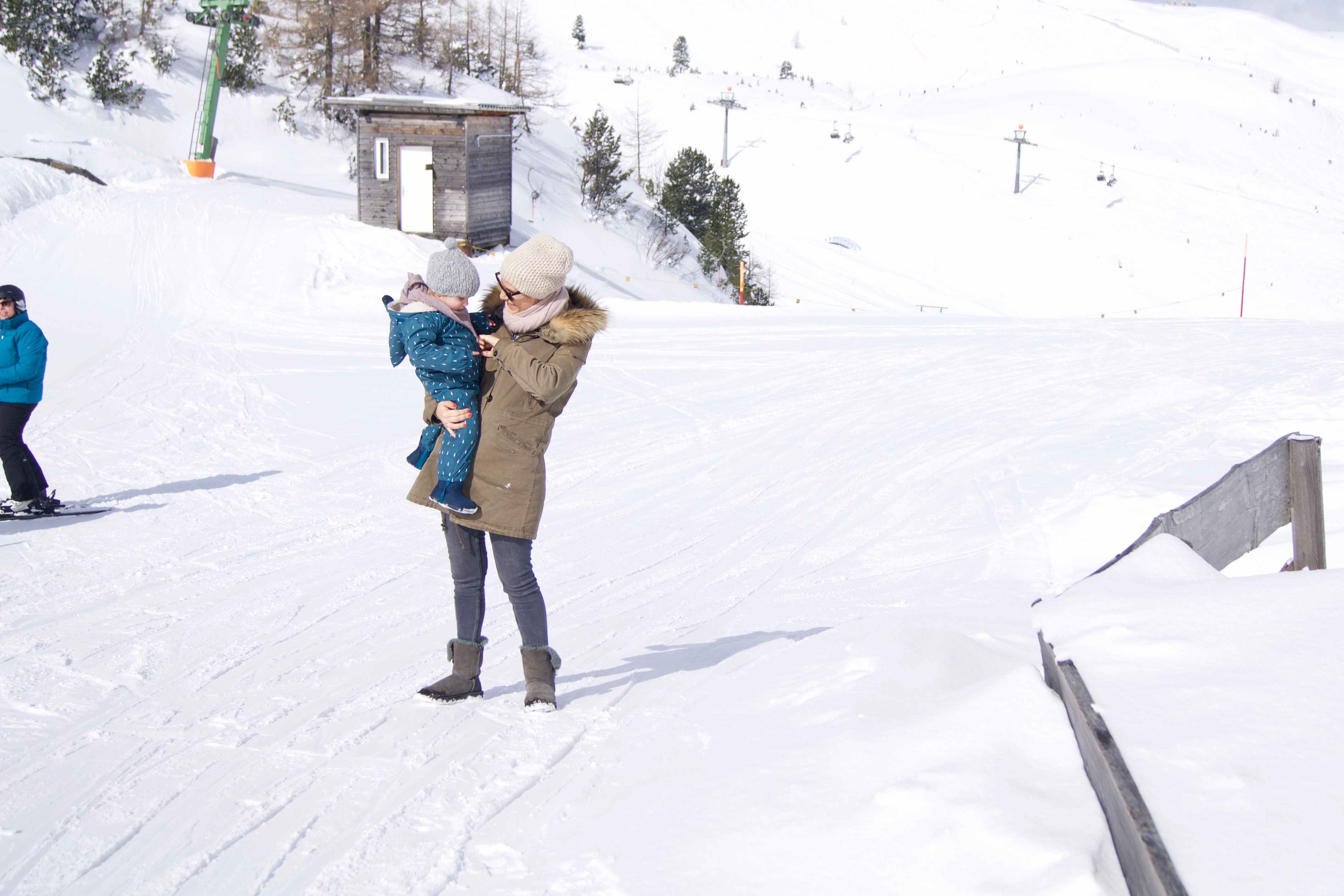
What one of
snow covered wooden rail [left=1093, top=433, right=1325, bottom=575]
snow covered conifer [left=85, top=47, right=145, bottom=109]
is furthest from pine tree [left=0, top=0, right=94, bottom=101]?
snow covered wooden rail [left=1093, top=433, right=1325, bottom=575]

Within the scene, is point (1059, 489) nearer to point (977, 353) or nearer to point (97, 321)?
point (977, 353)

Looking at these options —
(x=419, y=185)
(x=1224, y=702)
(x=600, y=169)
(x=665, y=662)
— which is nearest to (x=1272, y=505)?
(x=1224, y=702)

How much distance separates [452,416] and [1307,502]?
134 inches

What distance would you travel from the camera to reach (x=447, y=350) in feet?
12.1

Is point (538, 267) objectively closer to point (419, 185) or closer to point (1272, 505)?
point (1272, 505)

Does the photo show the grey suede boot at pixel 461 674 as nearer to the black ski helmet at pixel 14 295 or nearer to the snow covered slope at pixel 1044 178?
the black ski helmet at pixel 14 295

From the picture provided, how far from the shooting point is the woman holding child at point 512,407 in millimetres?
3637

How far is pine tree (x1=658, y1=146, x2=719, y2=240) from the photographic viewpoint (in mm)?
38625

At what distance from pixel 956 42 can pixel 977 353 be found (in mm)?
89612

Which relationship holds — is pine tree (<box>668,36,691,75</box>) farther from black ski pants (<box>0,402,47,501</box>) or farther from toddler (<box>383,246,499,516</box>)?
toddler (<box>383,246,499,516</box>)

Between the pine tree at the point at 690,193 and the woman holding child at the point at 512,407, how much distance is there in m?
35.2

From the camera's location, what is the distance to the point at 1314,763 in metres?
2.27

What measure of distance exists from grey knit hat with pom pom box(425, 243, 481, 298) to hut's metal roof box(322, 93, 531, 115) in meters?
22.2

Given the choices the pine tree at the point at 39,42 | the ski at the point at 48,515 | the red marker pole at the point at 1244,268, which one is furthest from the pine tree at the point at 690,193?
the ski at the point at 48,515
